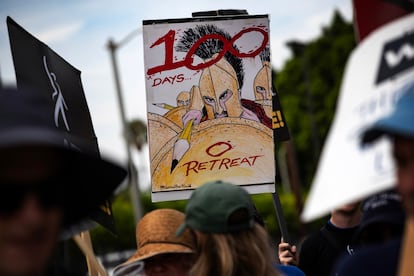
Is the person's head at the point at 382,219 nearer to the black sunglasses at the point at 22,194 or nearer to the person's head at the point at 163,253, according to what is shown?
the person's head at the point at 163,253

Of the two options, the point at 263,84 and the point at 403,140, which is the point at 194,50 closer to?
the point at 263,84

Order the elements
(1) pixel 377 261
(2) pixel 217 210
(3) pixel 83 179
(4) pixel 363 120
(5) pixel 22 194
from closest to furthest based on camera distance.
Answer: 1. (5) pixel 22 194
2. (4) pixel 363 120
3. (3) pixel 83 179
4. (1) pixel 377 261
5. (2) pixel 217 210

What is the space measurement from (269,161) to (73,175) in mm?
3028

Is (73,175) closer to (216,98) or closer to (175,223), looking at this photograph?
(175,223)

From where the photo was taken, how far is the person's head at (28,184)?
207 cm

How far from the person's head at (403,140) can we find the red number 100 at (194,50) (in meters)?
3.35

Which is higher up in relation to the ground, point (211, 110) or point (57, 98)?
point (57, 98)

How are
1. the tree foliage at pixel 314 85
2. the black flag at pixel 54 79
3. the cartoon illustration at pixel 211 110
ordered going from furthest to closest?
the tree foliage at pixel 314 85
the cartoon illustration at pixel 211 110
the black flag at pixel 54 79

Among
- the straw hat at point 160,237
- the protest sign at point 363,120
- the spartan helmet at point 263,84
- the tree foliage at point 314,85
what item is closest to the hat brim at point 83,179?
the protest sign at point 363,120

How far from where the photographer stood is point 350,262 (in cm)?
269

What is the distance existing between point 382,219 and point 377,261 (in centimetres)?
53

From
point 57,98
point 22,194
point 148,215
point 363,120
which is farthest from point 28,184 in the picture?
point 57,98

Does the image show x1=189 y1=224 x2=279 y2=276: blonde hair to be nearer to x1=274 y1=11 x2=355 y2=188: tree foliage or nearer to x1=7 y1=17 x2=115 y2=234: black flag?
x1=7 y1=17 x2=115 y2=234: black flag

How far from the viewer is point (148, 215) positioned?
3.95m
